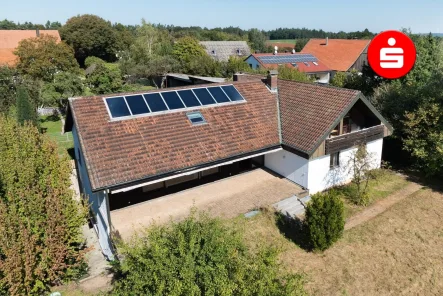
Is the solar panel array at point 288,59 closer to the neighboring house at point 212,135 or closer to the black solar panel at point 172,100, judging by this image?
the neighboring house at point 212,135

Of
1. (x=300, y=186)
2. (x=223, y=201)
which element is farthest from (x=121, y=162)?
(x=300, y=186)

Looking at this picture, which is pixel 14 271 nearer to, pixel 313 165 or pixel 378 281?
pixel 378 281

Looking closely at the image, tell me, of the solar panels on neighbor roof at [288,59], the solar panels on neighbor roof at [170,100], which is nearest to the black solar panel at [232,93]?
the solar panels on neighbor roof at [170,100]

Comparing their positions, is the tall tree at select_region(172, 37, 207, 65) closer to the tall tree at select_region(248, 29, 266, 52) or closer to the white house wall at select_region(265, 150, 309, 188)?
the white house wall at select_region(265, 150, 309, 188)

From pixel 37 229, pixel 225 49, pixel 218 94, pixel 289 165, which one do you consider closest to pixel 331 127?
pixel 289 165

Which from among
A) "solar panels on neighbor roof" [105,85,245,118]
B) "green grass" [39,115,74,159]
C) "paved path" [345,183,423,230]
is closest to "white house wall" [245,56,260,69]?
"green grass" [39,115,74,159]

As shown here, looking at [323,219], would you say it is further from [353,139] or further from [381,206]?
[353,139]

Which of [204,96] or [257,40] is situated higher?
[257,40]
